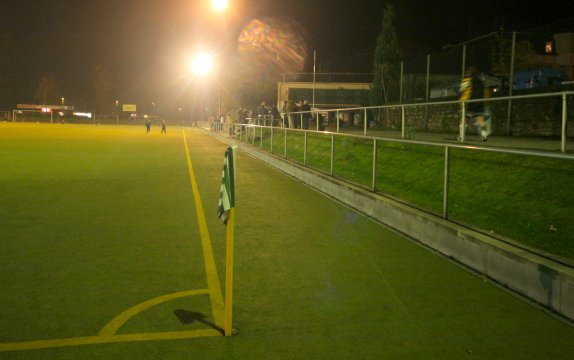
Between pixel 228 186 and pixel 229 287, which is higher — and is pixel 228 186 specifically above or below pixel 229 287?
above

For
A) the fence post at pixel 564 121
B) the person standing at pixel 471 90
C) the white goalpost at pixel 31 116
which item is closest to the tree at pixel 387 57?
the person standing at pixel 471 90

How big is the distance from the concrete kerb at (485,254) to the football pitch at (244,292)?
171 mm

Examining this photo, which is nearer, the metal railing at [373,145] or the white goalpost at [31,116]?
the metal railing at [373,145]

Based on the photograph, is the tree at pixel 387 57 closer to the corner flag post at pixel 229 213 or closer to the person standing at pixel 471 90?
the person standing at pixel 471 90

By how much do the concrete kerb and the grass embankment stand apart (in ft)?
1.33

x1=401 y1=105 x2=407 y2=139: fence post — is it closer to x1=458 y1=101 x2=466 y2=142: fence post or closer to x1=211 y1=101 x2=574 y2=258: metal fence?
x1=211 y1=101 x2=574 y2=258: metal fence

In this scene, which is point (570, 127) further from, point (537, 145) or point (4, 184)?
point (4, 184)

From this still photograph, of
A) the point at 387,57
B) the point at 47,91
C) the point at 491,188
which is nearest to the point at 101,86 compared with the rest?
the point at 47,91

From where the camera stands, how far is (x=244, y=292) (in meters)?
5.85

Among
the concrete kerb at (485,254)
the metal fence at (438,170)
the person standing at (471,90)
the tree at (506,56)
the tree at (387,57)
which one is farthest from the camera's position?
the tree at (387,57)

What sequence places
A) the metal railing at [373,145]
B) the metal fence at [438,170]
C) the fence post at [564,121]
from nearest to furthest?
the metal railing at [373,145] → the metal fence at [438,170] → the fence post at [564,121]

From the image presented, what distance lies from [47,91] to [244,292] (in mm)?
157924

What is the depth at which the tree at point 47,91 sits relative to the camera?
148625mm

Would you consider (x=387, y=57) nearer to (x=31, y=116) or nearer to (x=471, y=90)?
(x=471, y=90)
